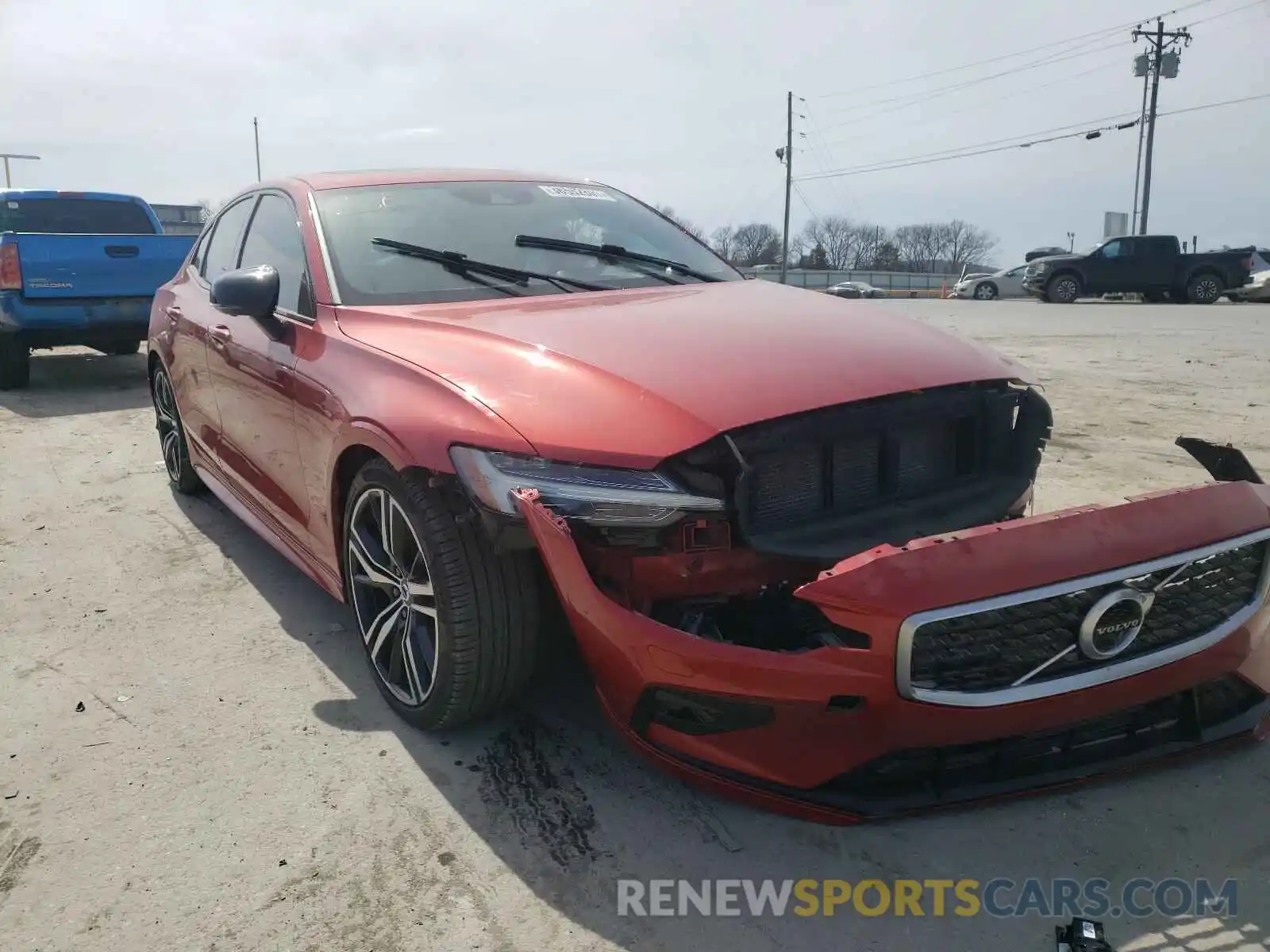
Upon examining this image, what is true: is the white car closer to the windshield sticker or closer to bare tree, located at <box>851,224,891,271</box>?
the windshield sticker

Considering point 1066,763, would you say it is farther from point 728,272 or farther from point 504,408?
point 728,272

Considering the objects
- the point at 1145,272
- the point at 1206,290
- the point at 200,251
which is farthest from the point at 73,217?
the point at 1206,290

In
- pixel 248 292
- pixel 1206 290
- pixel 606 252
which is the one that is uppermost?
pixel 1206 290

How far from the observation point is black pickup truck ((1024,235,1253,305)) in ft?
75.4

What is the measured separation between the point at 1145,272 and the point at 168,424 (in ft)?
78.8

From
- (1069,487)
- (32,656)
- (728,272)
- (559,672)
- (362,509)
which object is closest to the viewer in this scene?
(362,509)

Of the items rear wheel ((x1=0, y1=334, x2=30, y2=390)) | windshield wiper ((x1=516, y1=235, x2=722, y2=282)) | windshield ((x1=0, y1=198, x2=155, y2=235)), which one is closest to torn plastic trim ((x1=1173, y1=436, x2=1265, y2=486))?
windshield wiper ((x1=516, y1=235, x2=722, y2=282))

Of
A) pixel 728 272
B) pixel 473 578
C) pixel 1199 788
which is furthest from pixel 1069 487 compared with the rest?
pixel 473 578

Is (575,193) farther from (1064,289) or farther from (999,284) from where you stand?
(999,284)

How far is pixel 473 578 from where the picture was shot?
→ 2422 millimetres

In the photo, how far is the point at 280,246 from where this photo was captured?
369 cm

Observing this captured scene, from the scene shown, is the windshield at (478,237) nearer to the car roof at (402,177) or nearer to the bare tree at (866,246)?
the car roof at (402,177)

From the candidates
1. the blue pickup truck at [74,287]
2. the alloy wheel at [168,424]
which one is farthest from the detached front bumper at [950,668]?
the blue pickup truck at [74,287]

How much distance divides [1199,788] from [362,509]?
2.32 metres
